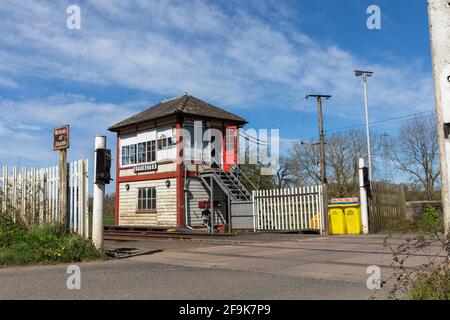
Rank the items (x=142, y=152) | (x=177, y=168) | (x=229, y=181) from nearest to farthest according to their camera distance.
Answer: (x=229, y=181) < (x=177, y=168) < (x=142, y=152)

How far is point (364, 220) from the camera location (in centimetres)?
1703

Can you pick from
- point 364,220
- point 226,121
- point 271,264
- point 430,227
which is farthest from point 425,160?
point 430,227

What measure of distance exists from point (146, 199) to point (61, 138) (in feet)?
48.6

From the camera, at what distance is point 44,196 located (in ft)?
41.0

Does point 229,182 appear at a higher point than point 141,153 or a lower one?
lower

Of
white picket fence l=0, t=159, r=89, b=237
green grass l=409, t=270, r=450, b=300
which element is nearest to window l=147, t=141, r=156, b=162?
white picket fence l=0, t=159, r=89, b=237

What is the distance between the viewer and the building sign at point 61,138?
433 inches

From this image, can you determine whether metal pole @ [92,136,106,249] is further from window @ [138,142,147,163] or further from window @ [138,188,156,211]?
window @ [138,142,147,163]

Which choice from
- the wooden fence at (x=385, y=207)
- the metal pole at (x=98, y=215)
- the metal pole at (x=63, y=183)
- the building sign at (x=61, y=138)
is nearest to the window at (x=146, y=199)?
the wooden fence at (x=385, y=207)

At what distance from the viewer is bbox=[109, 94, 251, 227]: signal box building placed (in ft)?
76.9

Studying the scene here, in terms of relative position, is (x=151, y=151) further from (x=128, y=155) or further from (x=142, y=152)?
(x=128, y=155)

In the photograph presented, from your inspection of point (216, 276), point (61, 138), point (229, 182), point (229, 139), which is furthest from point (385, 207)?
point (61, 138)

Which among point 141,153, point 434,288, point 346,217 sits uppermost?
point 141,153
